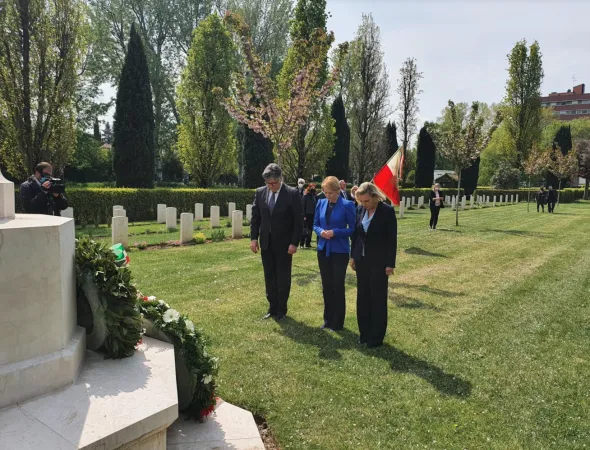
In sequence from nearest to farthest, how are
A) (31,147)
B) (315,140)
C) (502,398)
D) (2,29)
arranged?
(502,398) < (2,29) < (31,147) < (315,140)

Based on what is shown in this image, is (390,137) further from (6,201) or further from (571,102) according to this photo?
(571,102)

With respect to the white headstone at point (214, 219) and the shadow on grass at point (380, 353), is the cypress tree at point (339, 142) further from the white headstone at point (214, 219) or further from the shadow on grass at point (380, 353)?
the shadow on grass at point (380, 353)

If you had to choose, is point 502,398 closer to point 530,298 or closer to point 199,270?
point 530,298

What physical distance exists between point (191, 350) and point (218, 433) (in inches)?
24.3

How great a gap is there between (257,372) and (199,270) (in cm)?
477

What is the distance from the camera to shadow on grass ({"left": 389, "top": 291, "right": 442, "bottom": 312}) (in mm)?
6418

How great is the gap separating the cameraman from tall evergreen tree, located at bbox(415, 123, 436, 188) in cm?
3725

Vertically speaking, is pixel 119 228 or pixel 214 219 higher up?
pixel 119 228

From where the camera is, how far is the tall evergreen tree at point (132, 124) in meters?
22.9

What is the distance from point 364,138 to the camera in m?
32.5

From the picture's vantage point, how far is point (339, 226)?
5.20m

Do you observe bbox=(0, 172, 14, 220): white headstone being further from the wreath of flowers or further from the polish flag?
the polish flag

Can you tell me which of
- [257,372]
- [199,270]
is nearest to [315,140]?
[199,270]

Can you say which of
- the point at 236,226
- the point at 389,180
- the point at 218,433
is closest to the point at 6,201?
the point at 218,433
